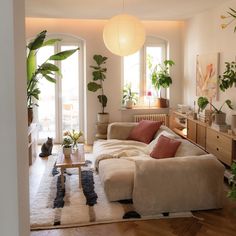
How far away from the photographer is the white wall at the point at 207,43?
483 centimetres

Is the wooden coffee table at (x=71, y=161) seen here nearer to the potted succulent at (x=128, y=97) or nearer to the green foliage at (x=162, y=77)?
the potted succulent at (x=128, y=97)

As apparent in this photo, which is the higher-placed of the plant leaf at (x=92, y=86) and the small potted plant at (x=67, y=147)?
the plant leaf at (x=92, y=86)

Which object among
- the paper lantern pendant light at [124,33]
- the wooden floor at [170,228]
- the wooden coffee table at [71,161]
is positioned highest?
the paper lantern pendant light at [124,33]

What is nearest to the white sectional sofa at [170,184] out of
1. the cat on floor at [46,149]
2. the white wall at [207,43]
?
the white wall at [207,43]

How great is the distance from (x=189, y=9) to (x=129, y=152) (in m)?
2.90

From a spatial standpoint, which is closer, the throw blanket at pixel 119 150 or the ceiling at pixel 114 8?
the throw blanket at pixel 119 150

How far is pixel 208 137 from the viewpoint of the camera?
4965 millimetres

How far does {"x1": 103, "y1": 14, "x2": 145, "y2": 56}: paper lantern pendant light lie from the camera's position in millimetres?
3791

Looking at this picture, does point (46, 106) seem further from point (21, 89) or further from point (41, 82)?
point (21, 89)

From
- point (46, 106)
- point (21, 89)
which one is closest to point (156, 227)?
point (21, 89)

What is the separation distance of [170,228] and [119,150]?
5.93 ft

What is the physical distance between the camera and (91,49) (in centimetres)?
689

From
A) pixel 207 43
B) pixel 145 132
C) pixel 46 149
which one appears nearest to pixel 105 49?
pixel 207 43

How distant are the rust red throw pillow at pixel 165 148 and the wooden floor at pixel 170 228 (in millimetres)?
956
